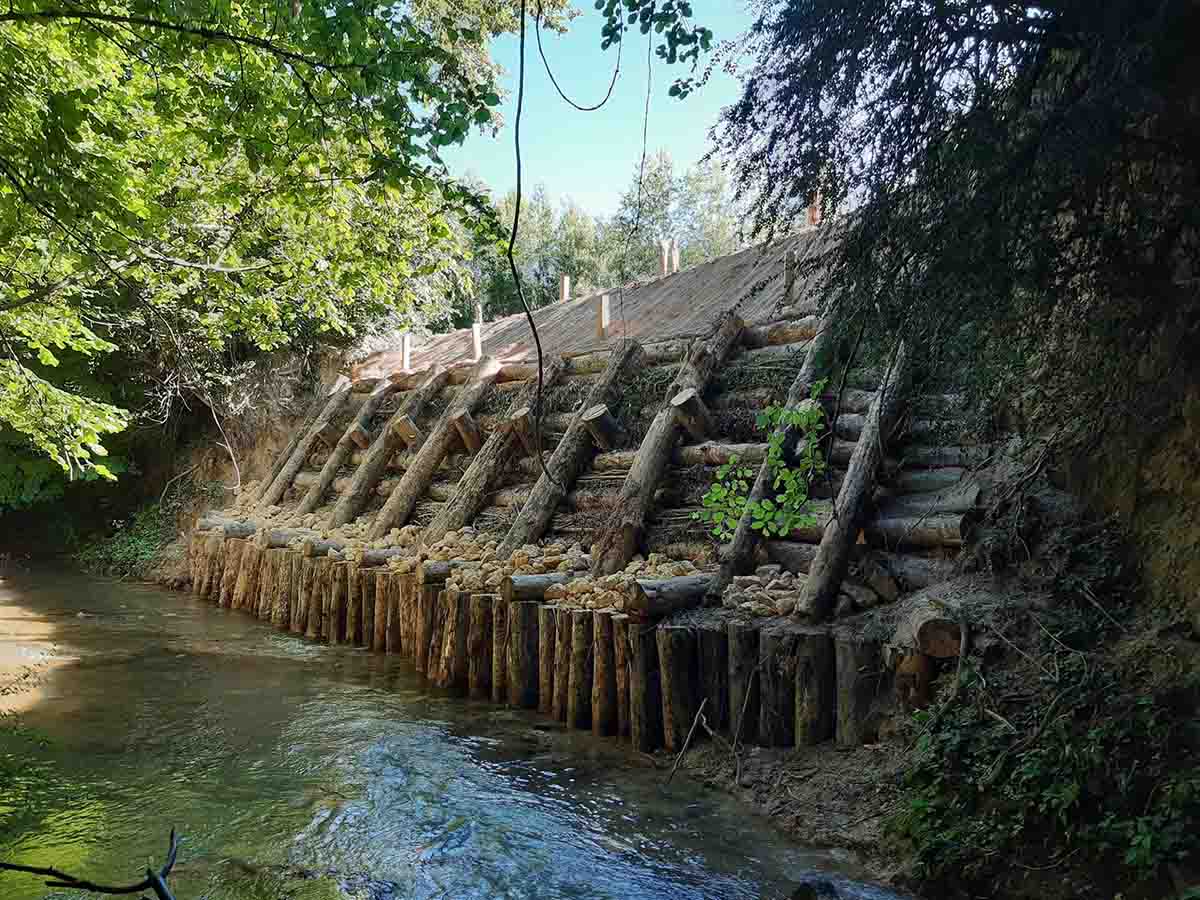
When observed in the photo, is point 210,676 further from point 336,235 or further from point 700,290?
point 700,290

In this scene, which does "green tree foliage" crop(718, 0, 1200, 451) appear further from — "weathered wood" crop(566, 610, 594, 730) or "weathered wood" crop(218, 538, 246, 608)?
"weathered wood" crop(218, 538, 246, 608)

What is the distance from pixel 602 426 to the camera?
9305 mm

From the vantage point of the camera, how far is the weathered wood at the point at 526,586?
22.7ft

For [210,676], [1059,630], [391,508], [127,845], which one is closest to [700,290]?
[391,508]

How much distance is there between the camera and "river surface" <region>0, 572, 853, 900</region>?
4.19 metres

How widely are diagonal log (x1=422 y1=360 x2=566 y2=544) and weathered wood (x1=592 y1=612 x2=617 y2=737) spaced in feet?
12.4

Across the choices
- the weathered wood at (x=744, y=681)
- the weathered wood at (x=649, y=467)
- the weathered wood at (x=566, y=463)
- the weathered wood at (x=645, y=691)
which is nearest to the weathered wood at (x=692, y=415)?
the weathered wood at (x=649, y=467)

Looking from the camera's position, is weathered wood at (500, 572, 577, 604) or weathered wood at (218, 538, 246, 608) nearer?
weathered wood at (500, 572, 577, 604)

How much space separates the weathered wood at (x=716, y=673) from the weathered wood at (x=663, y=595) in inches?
16.5

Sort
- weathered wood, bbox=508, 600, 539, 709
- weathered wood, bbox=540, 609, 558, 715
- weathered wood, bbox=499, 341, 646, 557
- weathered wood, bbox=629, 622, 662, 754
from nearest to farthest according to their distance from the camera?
weathered wood, bbox=629, 622, 662, 754 < weathered wood, bbox=540, 609, 558, 715 < weathered wood, bbox=508, 600, 539, 709 < weathered wood, bbox=499, 341, 646, 557

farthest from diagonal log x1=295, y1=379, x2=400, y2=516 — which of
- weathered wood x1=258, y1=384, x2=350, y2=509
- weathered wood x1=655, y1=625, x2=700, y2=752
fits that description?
weathered wood x1=655, y1=625, x2=700, y2=752

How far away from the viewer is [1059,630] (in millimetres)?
4422

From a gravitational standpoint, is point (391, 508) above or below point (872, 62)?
below

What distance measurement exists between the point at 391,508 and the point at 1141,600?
8.49 meters
